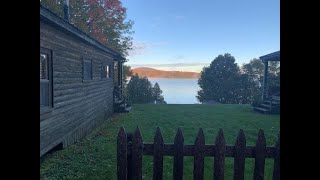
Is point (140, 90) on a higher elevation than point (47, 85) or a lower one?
lower

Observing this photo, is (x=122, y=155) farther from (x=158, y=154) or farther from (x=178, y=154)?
(x=178, y=154)

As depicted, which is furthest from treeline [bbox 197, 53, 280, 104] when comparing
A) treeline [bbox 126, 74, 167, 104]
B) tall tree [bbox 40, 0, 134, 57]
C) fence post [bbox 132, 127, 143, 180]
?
fence post [bbox 132, 127, 143, 180]

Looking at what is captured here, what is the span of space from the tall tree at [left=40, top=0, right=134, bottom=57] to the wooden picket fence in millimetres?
21328

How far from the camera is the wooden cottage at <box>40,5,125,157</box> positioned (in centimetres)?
752

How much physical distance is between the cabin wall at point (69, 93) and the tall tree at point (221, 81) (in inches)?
794

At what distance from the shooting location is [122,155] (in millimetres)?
3186

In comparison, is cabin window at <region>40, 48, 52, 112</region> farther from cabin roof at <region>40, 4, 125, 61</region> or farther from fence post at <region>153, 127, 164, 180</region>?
fence post at <region>153, 127, 164, 180</region>

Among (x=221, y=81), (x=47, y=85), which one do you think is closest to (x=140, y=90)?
(x=221, y=81)

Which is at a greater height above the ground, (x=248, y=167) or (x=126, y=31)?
(x=126, y=31)

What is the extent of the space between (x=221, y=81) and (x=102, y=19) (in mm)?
15529
